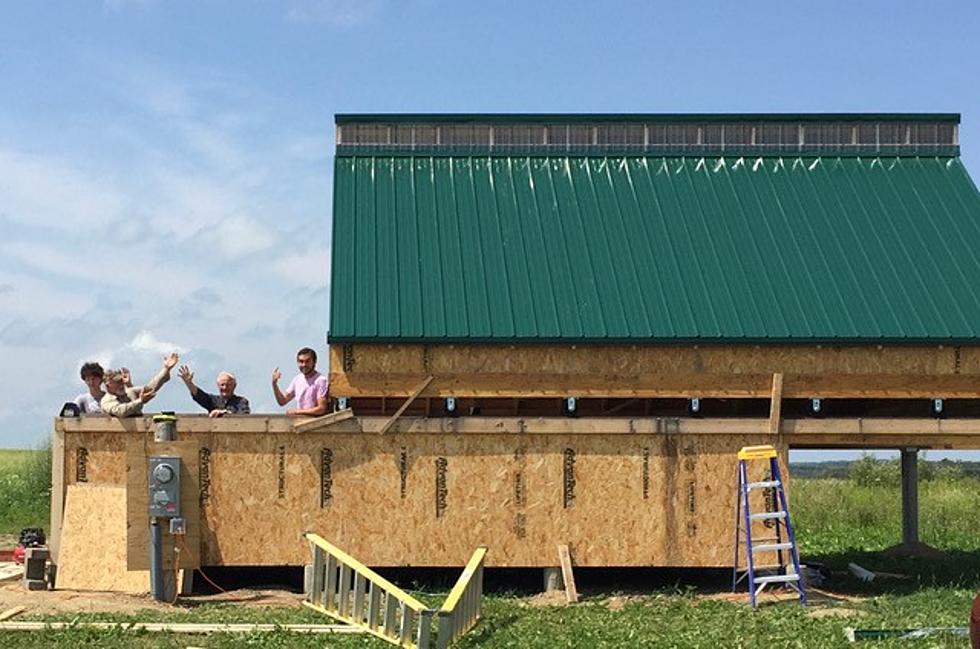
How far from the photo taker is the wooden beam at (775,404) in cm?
1905

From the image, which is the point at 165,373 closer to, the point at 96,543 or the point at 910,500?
the point at 96,543

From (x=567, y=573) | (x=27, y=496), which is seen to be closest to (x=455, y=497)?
(x=567, y=573)

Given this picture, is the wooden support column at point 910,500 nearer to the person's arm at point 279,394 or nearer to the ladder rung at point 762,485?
the ladder rung at point 762,485

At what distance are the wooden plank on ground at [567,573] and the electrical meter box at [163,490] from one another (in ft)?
19.7

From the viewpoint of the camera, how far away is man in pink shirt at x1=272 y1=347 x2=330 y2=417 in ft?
62.3

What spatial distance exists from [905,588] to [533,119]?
1083cm

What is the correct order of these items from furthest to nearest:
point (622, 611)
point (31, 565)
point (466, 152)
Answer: point (466, 152) < point (31, 565) < point (622, 611)

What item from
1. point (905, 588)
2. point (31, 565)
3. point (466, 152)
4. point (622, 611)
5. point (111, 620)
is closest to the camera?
point (111, 620)

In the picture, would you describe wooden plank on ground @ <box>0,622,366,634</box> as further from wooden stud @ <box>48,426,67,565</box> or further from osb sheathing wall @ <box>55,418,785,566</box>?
wooden stud @ <box>48,426,67,565</box>

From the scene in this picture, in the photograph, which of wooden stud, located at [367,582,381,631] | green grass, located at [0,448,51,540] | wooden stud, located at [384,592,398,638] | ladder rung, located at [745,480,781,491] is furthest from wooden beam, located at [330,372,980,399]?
green grass, located at [0,448,51,540]

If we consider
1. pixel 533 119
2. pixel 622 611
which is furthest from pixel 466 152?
pixel 622 611

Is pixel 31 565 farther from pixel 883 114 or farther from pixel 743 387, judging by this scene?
pixel 883 114

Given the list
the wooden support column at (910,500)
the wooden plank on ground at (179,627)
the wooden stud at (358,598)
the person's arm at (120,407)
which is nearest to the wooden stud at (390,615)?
the wooden plank on ground at (179,627)

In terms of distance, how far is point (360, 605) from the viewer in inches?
606
